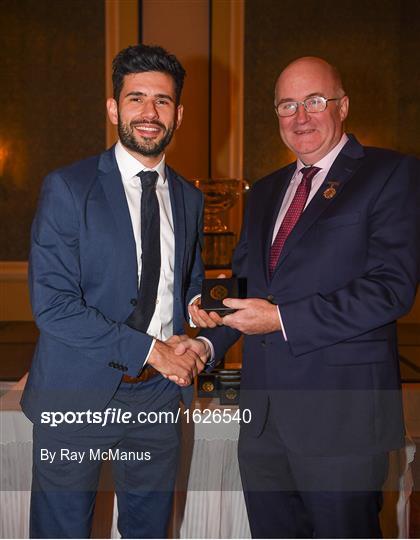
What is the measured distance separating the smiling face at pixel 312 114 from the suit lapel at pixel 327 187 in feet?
0.23

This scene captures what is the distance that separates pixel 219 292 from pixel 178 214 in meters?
0.26

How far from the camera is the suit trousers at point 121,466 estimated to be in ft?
5.56

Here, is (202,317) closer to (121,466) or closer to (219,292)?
(219,292)

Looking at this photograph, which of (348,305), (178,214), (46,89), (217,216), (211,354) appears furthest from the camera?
(46,89)

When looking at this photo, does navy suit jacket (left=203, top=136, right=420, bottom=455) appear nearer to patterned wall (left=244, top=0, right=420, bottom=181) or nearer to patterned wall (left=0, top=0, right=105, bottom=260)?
patterned wall (left=244, top=0, right=420, bottom=181)

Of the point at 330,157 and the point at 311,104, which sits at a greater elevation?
the point at 311,104

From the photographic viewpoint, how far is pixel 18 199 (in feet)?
22.4

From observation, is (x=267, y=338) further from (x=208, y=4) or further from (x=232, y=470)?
(x=208, y=4)

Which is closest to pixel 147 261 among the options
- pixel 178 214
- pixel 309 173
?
pixel 178 214

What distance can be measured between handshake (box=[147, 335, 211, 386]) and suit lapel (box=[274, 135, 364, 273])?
0.34 m

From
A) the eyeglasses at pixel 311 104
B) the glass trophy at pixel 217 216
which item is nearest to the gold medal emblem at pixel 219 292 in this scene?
the eyeglasses at pixel 311 104

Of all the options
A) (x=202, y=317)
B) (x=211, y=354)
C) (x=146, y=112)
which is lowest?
(x=211, y=354)

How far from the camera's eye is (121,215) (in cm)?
172

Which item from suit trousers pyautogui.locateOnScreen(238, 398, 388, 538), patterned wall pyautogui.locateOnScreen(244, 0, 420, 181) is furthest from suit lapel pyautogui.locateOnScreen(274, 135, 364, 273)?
patterned wall pyautogui.locateOnScreen(244, 0, 420, 181)
